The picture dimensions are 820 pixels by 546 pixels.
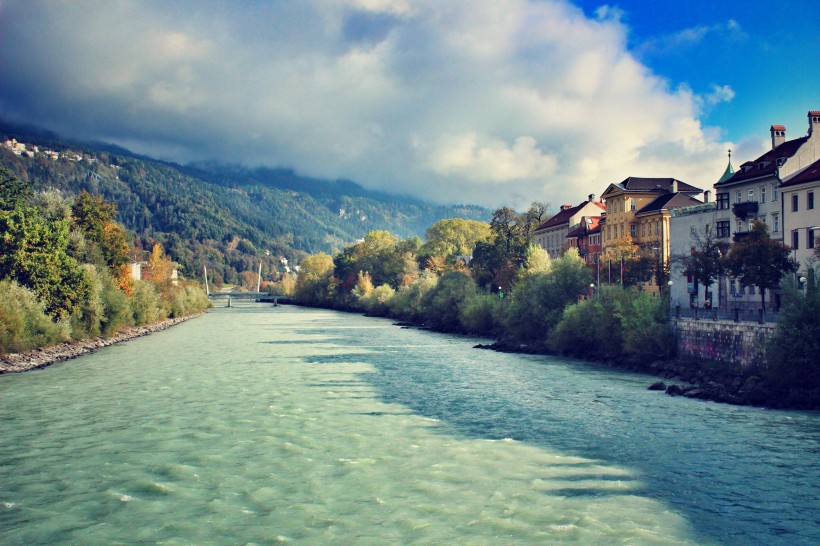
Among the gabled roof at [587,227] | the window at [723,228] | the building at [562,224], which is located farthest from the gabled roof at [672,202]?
the building at [562,224]

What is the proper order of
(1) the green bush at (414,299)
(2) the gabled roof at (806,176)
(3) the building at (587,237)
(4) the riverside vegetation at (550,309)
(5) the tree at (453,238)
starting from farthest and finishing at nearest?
(5) the tree at (453,238) < (1) the green bush at (414,299) < (3) the building at (587,237) < (2) the gabled roof at (806,176) < (4) the riverside vegetation at (550,309)

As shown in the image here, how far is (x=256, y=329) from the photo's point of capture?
83625 mm

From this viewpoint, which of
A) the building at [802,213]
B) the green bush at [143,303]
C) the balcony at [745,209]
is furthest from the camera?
the green bush at [143,303]

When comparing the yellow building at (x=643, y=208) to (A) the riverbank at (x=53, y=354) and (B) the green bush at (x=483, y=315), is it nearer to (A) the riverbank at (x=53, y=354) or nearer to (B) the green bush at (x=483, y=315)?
(B) the green bush at (x=483, y=315)

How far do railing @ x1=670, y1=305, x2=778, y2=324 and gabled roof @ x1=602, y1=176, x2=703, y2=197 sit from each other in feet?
135

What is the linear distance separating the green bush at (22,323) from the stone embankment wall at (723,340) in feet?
127

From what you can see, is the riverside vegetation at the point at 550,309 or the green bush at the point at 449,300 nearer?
the riverside vegetation at the point at 550,309

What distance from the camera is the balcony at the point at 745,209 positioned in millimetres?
54562

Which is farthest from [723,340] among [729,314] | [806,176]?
[806,176]

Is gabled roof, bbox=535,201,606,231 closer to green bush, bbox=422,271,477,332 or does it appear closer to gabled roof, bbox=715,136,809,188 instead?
green bush, bbox=422,271,477,332

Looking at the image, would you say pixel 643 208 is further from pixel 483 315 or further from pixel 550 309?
pixel 550 309

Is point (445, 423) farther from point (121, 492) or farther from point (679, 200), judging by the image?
point (679, 200)

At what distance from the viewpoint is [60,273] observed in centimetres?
5256

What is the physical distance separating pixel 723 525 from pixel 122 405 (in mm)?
22996
